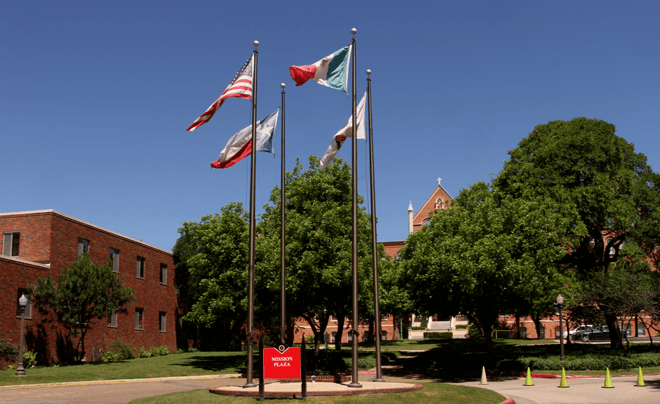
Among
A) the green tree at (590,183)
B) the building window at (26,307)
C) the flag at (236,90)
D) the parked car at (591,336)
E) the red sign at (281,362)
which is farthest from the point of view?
the parked car at (591,336)

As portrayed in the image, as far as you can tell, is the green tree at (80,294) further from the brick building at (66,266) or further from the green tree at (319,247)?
the green tree at (319,247)

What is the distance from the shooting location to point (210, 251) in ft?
110

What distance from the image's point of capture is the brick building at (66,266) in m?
29.2

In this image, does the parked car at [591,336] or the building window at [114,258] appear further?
the parked car at [591,336]

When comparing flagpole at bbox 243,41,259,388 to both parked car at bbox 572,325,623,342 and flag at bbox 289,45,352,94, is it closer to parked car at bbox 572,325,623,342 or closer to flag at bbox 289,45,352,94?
flag at bbox 289,45,352,94

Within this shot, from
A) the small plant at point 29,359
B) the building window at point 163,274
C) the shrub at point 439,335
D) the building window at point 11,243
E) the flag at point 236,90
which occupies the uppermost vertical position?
the flag at point 236,90

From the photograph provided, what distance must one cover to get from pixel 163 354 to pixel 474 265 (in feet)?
84.1

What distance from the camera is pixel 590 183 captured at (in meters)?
34.2

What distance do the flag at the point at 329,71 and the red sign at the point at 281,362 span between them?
801 cm

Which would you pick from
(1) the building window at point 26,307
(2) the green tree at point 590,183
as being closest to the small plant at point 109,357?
(1) the building window at point 26,307

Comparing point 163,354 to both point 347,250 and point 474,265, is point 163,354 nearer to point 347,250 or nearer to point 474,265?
point 347,250

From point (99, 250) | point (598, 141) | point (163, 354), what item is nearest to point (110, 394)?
point (99, 250)

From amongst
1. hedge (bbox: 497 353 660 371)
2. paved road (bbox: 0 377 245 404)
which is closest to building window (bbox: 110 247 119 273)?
paved road (bbox: 0 377 245 404)

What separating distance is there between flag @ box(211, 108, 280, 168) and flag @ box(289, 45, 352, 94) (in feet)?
6.60
